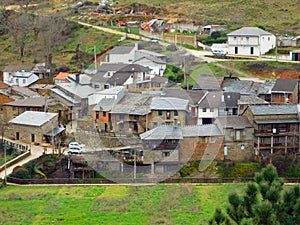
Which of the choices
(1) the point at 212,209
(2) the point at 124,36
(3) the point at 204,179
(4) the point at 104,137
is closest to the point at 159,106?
(4) the point at 104,137

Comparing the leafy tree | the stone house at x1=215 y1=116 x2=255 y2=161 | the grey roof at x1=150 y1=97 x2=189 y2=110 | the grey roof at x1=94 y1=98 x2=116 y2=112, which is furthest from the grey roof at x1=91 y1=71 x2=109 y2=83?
the leafy tree

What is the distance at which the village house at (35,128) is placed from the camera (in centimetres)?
3231

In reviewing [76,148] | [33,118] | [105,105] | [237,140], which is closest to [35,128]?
[33,118]

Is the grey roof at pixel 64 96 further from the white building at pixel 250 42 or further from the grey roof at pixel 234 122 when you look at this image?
the white building at pixel 250 42

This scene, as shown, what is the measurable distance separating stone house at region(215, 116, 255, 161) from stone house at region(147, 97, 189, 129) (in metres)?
2.32

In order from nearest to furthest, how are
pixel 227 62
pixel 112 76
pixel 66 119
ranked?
pixel 66 119, pixel 112 76, pixel 227 62

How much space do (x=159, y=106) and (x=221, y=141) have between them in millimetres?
3807

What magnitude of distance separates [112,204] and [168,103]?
8.21 metres

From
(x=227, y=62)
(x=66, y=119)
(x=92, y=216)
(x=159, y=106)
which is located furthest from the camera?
(x=227, y=62)

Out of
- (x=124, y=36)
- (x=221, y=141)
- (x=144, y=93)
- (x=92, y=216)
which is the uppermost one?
(x=124, y=36)

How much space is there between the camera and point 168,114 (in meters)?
31.8

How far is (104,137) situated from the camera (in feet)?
103

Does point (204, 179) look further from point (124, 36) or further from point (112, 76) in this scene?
point (124, 36)

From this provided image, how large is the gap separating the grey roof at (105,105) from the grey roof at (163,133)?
3.43m
